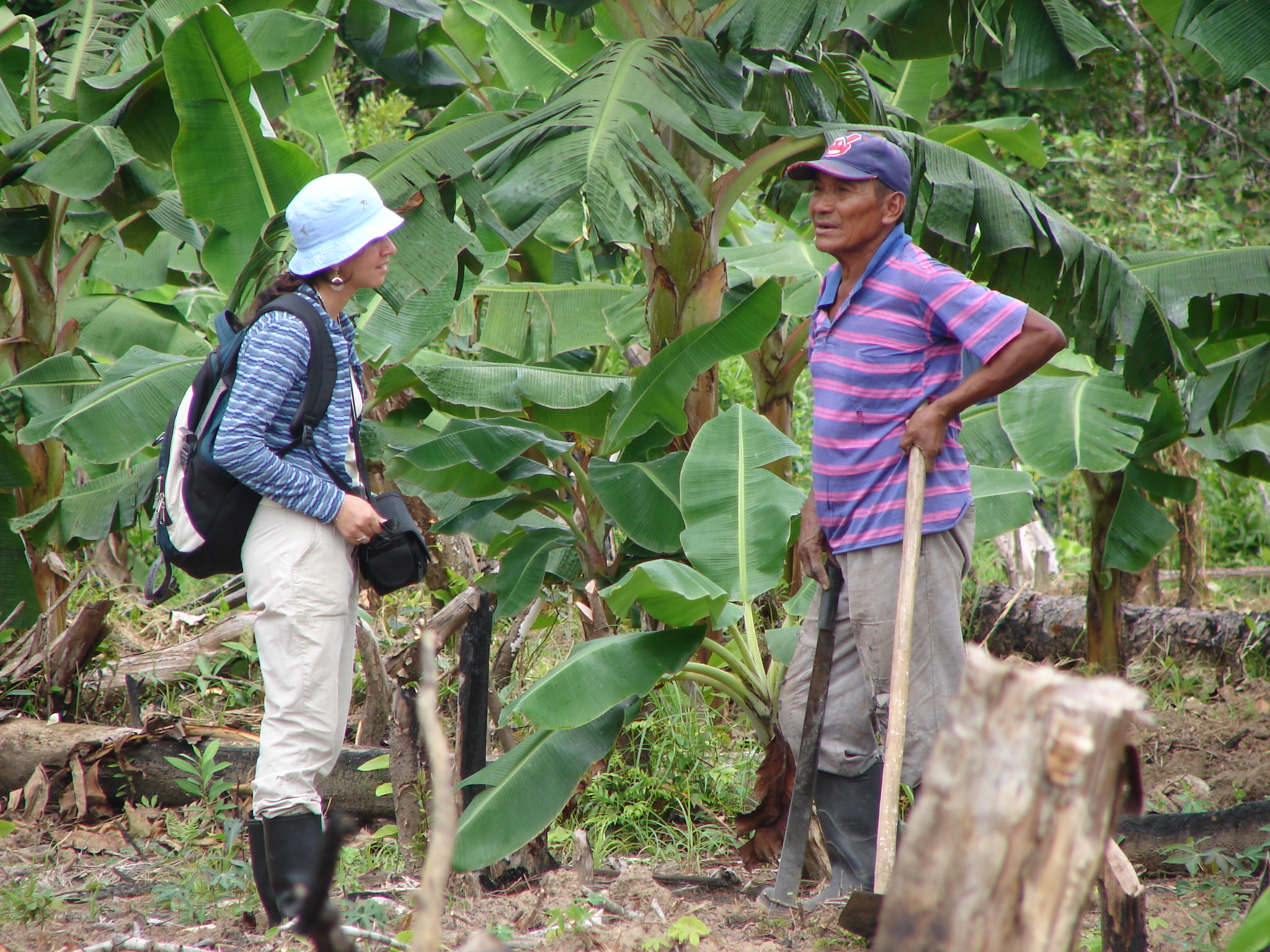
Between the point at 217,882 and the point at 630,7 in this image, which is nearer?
the point at 217,882

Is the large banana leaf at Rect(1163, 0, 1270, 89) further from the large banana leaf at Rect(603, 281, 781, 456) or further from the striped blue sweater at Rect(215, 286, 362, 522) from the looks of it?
the striped blue sweater at Rect(215, 286, 362, 522)

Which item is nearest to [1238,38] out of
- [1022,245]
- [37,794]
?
[1022,245]

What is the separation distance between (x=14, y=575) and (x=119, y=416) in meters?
1.32

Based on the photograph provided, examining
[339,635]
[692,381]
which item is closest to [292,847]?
[339,635]

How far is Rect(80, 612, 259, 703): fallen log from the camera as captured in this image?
197 inches

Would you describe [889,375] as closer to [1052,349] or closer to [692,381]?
[1052,349]

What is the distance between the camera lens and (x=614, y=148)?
9.64ft

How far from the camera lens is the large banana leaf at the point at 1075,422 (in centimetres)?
441

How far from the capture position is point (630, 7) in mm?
3930

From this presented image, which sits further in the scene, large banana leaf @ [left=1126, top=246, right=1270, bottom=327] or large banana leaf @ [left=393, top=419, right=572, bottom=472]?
large banana leaf @ [left=1126, top=246, right=1270, bottom=327]

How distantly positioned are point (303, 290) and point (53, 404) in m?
2.73

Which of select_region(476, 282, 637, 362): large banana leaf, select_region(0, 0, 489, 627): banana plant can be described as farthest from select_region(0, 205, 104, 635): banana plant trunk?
select_region(476, 282, 637, 362): large banana leaf

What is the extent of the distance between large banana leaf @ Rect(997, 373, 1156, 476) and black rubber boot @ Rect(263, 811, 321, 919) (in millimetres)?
3091

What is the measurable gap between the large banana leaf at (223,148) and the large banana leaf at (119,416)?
0.50 m
